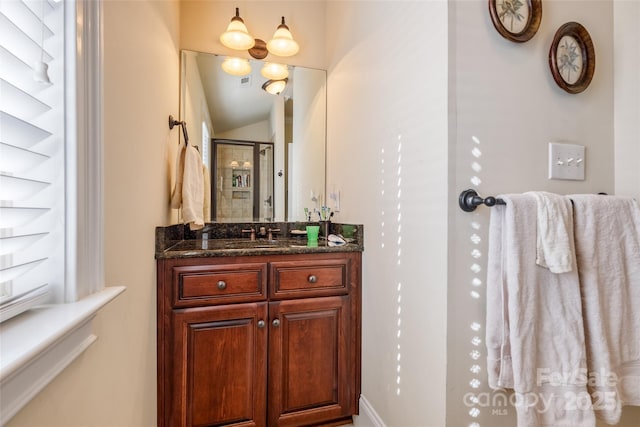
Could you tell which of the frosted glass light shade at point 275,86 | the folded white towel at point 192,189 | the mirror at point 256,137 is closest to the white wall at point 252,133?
the mirror at point 256,137

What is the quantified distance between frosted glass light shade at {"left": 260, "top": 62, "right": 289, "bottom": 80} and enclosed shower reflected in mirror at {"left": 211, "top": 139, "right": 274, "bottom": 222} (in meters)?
0.47

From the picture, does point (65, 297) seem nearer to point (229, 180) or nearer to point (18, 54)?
point (18, 54)

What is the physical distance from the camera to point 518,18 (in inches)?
40.4

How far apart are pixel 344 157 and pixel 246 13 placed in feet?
3.98

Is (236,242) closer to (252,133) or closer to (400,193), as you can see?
(252,133)

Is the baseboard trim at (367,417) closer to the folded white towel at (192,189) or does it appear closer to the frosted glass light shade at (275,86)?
the folded white towel at (192,189)

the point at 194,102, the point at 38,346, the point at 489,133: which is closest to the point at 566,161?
the point at 489,133

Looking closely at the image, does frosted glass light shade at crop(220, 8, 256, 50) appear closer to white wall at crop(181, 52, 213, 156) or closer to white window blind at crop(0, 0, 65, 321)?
white wall at crop(181, 52, 213, 156)

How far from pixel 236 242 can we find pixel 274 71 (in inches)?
48.2

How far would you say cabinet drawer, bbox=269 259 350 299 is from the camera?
1.45 meters

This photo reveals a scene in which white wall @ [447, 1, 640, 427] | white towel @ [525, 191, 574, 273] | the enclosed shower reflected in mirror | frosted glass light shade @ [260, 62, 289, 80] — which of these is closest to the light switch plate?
white wall @ [447, 1, 640, 427]

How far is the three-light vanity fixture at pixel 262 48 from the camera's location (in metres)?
1.86

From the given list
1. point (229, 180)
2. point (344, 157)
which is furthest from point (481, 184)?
point (229, 180)

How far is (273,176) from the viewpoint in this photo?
6.85 ft
